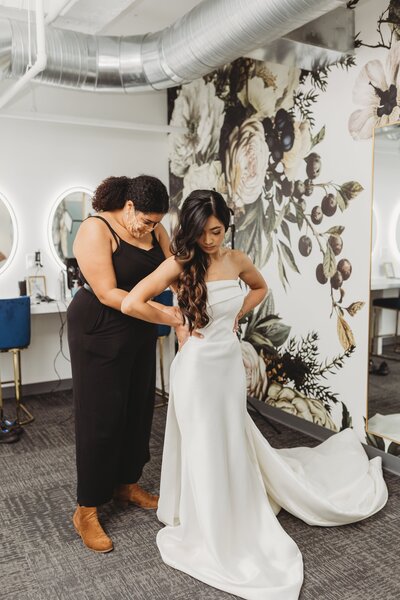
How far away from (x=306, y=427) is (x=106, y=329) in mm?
2119

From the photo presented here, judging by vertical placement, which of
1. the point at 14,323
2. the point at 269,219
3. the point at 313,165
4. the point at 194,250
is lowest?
the point at 14,323

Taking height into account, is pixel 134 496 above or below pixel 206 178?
below

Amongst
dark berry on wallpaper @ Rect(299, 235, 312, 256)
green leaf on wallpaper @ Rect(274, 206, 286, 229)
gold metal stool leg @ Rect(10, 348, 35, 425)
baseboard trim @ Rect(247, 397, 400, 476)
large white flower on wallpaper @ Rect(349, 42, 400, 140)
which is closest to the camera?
large white flower on wallpaper @ Rect(349, 42, 400, 140)

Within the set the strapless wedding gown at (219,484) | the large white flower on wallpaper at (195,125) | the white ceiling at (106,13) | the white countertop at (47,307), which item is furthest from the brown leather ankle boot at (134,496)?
the large white flower on wallpaper at (195,125)

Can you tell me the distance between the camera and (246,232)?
466cm

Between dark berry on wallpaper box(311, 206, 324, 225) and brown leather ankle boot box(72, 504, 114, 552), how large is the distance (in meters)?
2.37

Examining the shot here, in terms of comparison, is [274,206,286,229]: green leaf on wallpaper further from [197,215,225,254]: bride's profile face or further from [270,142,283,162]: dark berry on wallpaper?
[197,215,225,254]: bride's profile face

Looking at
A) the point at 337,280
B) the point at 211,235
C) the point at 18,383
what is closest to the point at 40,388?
the point at 18,383

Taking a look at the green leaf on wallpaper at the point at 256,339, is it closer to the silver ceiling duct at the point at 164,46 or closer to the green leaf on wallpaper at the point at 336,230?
the green leaf on wallpaper at the point at 336,230

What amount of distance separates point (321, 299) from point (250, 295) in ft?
4.11

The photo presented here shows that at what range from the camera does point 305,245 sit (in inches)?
159

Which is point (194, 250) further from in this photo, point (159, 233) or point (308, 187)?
point (308, 187)

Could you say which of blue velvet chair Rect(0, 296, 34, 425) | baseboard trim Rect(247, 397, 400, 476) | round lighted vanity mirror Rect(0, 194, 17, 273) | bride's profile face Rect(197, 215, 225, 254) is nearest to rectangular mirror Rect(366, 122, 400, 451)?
baseboard trim Rect(247, 397, 400, 476)

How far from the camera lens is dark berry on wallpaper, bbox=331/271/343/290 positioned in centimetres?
375
